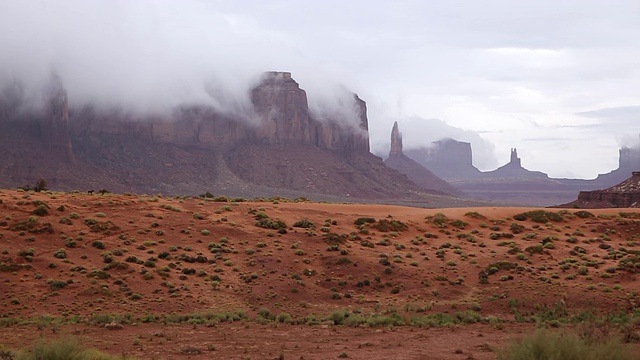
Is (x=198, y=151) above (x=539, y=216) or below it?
above

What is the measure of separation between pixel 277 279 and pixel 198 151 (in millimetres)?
138039

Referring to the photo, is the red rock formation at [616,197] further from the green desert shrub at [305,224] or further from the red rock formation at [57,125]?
the red rock formation at [57,125]

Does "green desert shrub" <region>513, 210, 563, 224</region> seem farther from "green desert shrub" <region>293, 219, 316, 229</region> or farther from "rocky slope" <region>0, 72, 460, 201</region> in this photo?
"rocky slope" <region>0, 72, 460, 201</region>

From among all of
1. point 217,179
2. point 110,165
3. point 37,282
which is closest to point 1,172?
point 110,165

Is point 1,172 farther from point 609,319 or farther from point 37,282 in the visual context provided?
point 609,319

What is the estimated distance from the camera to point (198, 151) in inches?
6560

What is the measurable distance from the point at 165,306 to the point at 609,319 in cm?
1804

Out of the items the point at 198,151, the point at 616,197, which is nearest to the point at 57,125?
the point at 198,151

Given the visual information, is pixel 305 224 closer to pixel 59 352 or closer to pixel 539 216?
pixel 539 216

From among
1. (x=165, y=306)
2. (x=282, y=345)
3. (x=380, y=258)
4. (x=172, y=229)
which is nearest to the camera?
(x=282, y=345)

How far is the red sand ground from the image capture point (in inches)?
843

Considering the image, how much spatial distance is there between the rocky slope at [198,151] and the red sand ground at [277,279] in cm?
8291

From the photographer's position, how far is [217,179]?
14762 cm

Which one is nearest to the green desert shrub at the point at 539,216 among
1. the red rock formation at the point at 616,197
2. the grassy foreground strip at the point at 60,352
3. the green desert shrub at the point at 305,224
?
the green desert shrub at the point at 305,224
